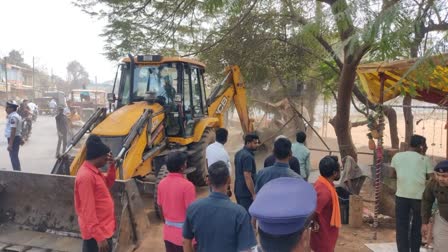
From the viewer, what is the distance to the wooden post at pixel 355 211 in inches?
268

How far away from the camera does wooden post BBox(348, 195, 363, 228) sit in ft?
22.3

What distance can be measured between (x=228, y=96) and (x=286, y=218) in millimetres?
9110

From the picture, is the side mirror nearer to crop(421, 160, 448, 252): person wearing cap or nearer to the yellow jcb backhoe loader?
the yellow jcb backhoe loader

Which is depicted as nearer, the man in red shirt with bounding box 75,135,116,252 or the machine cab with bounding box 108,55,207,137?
the man in red shirt with bounding box 75,135,116,252

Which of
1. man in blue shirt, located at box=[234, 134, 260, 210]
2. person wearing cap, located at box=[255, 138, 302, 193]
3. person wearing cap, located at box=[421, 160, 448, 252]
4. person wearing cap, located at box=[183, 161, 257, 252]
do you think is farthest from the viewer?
man in blue shirt, located at box=[234, 134, 260, 210]

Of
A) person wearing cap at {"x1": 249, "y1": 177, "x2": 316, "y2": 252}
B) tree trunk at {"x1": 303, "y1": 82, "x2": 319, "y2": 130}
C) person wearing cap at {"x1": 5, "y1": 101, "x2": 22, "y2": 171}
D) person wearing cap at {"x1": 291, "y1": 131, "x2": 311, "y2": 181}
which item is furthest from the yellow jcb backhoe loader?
tree trunk at {"x1": 303, "y1": 82, "x2": 319, "y2": 130}

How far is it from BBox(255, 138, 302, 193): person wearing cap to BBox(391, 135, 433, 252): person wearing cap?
151 centimetres

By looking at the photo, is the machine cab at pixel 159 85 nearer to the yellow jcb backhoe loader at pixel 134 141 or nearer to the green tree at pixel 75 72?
the yellow jcb backhoe loader at pixel 134 141

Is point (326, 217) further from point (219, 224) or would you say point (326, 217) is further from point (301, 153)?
point (301, 153)

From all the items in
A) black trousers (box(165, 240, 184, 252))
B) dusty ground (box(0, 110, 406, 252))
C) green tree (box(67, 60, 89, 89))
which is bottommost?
dusty ground (box(0, 110, 406, 252))

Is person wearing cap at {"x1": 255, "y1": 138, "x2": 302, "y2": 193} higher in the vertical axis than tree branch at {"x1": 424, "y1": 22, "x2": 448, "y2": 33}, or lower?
lower

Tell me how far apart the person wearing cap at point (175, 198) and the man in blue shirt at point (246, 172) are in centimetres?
154

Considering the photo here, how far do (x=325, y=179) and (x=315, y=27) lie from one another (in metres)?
1.99

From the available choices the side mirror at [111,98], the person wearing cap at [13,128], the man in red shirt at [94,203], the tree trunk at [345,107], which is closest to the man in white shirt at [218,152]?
the man in red shirt at [94,203]
